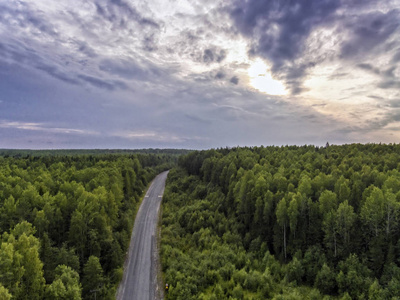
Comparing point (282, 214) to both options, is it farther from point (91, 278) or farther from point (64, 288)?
point (64, 288)

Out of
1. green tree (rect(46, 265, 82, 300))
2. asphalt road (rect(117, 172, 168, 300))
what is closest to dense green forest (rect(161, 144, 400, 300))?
asphalt road (rect(117, 172, 168, 300))

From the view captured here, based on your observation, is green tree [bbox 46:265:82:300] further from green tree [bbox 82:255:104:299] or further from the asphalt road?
the asphalt road

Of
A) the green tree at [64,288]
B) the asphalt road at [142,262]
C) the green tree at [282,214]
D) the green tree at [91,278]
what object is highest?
the green tree at [282,214]

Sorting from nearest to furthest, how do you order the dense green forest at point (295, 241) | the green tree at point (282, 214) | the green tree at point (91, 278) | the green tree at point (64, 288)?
1. the green tree at point (64, 288)
2. the green tree at point (91, 278)
3. the dense green forest at point (295, 241)
4. the green tree at point (282, 214)

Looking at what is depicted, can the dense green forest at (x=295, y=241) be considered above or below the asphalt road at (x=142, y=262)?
above

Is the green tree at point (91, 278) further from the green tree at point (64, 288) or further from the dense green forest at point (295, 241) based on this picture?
the dense green forest at point (295, 241)

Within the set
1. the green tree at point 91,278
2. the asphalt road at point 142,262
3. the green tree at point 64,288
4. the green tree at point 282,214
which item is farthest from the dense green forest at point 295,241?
the green tree at point 64,288

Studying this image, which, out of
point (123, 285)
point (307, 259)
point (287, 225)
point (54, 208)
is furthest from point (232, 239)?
point (54, 208)

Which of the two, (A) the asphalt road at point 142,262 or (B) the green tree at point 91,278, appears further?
(A) the asphalt road at point 142,262

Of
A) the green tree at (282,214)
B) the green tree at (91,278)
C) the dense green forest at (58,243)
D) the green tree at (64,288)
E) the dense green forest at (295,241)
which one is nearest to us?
the dense green forest at (58,243)
